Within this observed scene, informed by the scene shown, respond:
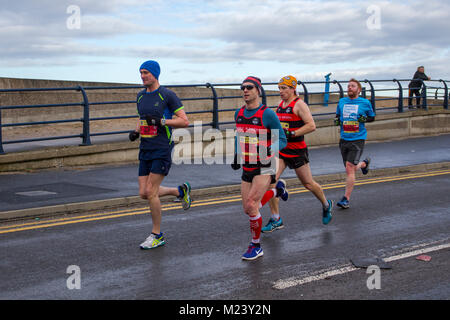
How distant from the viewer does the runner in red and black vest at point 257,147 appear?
22.3 feet

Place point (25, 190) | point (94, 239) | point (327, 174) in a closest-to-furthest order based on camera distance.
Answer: point (94, 239) → point (25, 190) → point (327, 174)

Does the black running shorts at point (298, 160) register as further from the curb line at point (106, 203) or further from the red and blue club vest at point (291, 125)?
the curb line at point (106, 203)

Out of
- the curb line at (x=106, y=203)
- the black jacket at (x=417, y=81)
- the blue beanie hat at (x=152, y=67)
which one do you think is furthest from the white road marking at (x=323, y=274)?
the black jacket at (x=417, y=81)

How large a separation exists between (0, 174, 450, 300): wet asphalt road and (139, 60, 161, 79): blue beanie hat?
6.91 ft

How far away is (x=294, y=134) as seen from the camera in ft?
27.0

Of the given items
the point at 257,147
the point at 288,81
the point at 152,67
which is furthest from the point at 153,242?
the point at 288,81

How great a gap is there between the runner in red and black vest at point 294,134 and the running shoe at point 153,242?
1.49 m

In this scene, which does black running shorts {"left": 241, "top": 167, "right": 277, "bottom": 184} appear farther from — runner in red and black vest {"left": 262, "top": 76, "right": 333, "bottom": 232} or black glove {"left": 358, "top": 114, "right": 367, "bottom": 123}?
black glove {"left": 358, "top": 114, "right": 367, "bottom": 123}

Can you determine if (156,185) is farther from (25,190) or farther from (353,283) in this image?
(25,190)

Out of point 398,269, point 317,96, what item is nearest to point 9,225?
point 398,269

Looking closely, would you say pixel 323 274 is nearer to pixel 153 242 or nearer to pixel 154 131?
pixel 153 242

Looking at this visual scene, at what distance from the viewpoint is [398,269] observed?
6.30 m

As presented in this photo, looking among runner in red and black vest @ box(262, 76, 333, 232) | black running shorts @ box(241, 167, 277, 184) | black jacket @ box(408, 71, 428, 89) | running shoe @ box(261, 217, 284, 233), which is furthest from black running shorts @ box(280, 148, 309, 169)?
black jacket @ box(408, 71, 428, 89)
